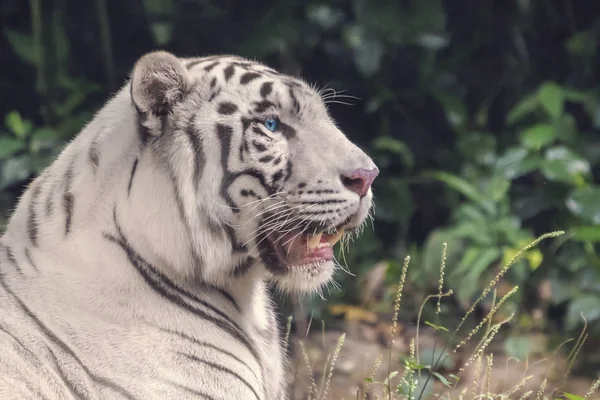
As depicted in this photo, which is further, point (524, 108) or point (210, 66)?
point (524, 108)

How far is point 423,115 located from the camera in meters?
5.76

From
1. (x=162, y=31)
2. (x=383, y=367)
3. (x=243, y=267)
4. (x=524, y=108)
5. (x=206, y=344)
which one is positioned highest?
(x=243, y=267)

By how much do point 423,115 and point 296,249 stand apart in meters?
3.09

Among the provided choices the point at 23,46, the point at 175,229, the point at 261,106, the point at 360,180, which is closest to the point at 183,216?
the point at 175,229

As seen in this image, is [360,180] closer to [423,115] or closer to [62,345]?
[62,345]

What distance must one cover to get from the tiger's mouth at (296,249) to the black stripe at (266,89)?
15.2 inches

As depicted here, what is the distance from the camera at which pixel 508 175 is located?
5.14 m

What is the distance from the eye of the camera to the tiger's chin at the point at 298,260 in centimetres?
278

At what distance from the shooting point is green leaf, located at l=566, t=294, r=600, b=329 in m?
4.75

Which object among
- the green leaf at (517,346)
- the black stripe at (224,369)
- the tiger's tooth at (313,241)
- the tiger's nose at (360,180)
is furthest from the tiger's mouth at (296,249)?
the green leaf at (517,346)

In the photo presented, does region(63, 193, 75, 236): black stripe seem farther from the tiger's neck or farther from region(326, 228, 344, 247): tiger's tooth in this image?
region(326, 228, 344, 247): tiger's tooth

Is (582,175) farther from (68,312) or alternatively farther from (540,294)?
(68,312)

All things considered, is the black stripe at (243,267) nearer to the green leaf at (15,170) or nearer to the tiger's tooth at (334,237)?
the tiger's tooth at (334,237)

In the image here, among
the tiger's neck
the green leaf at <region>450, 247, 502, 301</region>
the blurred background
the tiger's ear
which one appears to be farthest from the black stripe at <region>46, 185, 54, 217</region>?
the green leaf at <region>450, 247, 502, 301</region>
